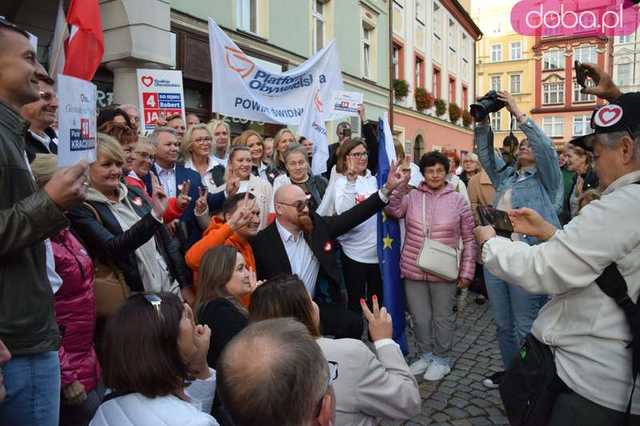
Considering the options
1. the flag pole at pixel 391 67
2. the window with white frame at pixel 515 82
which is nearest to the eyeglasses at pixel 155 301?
the flag pole at pixel 391 67

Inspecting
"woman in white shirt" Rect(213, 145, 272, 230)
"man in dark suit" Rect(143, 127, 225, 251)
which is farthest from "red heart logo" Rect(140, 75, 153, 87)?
"woman in white shirt" Rect(213, 145, 272, 230)

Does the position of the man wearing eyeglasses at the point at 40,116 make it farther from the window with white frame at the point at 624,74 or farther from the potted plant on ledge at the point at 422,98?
the window with white frame at the point at 624,74

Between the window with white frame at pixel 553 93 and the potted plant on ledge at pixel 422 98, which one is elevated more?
the window with white frame at pixel 553 93

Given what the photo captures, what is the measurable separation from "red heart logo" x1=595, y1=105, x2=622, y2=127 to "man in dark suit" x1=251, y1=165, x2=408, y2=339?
197 cm

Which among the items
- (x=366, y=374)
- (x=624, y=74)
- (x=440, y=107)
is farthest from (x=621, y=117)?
(x=624, y=74)

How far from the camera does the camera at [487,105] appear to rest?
11.9 feet

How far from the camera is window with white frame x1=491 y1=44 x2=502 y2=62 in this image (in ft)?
182

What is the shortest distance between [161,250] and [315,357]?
210cm

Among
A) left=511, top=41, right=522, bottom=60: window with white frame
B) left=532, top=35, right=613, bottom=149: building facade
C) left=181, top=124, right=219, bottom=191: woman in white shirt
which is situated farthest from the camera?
left=511, top=41, right=522, bottom=60: window with white frame

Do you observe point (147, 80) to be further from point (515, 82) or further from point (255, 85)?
point (515, 82)

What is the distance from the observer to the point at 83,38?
12.0 ft

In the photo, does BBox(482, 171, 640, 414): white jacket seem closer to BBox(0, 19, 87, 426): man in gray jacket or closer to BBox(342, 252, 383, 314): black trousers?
BBox(0, 19, 87, 426): man in gray jacket

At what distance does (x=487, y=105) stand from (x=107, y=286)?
2.76 metres

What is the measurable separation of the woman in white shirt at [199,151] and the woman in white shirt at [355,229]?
3.57 ft
